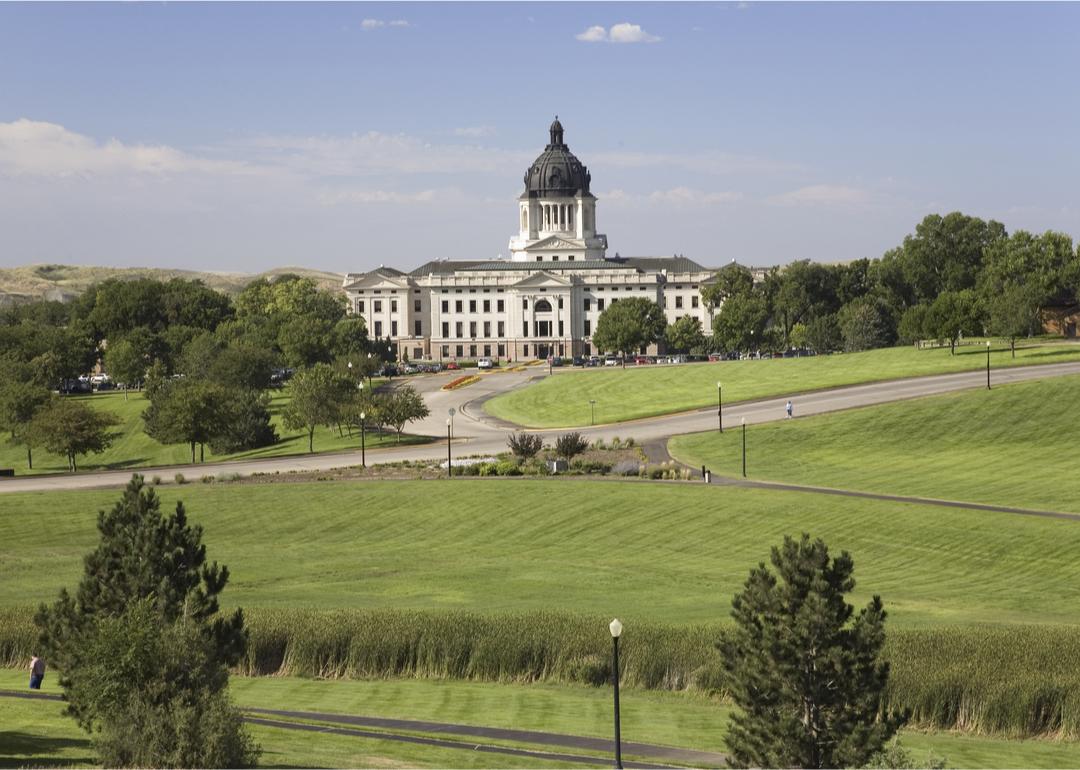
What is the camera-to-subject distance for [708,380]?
128 metres

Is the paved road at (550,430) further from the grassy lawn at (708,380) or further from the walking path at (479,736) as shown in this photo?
the walking path at (479,736)

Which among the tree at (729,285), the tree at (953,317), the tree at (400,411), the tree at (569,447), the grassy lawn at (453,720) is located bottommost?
the grassy lawn at (453,720)

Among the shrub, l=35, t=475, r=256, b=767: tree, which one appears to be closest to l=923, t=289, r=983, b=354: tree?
the shrub

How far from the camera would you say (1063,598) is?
50500mm

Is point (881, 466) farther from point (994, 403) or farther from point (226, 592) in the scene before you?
point (226, 592)

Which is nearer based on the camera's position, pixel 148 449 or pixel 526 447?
pixel 526 447

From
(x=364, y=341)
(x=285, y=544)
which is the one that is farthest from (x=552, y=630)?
(x=364, y=341)

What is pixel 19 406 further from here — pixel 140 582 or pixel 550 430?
pixel 140 582

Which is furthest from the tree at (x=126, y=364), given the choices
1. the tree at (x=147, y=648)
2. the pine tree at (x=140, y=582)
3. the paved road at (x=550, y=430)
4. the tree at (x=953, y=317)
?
the tree at (x=147, y=648)

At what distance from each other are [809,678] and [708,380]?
102 metres

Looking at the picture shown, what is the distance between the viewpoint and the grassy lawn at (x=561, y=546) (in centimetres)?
5016

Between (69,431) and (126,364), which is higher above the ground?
(126,364)

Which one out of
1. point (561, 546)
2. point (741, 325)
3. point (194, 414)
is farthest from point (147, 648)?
point (741, 325)

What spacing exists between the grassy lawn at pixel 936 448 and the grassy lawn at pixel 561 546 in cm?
790
